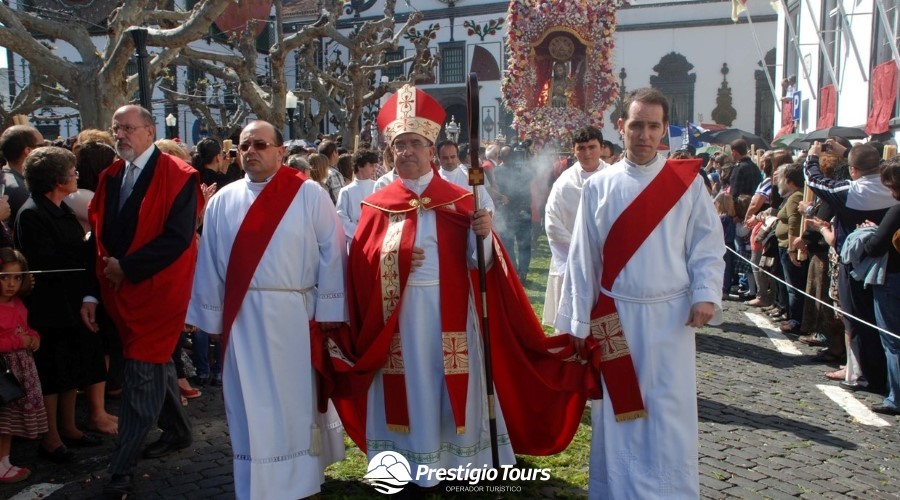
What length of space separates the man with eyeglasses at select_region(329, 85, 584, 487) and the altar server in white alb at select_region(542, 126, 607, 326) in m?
1.99

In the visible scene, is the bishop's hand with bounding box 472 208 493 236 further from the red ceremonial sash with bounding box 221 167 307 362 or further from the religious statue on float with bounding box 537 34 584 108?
the religious statue on float with bounding box 537 34 584 108

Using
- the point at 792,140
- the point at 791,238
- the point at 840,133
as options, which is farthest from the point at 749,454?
the point at 792,140

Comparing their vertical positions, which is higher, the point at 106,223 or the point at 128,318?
the point at 106,223

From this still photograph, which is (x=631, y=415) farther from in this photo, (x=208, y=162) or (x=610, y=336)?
(x=208, y=162)

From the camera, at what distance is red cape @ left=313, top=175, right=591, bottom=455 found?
427cm

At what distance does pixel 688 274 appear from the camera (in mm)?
3768

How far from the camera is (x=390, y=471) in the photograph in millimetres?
4246

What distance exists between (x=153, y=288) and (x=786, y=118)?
2522 cm

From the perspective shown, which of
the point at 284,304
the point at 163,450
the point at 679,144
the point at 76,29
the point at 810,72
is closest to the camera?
the point at 284,304

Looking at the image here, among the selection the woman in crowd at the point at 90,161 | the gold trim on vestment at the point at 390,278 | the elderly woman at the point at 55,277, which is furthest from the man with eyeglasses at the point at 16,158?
the gold trim on vestment at the point at 390,278

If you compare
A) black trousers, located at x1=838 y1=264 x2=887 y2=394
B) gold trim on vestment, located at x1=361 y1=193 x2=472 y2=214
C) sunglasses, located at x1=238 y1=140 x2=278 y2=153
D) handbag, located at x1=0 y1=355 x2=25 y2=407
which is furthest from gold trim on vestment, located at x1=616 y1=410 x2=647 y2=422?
black trousers, located at x1=838 y1=264 x2=887 y2=394

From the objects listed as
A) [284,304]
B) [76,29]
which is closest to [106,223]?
[284,304]

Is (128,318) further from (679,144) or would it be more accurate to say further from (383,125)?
(679,144)

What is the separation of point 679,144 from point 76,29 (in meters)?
14.7
